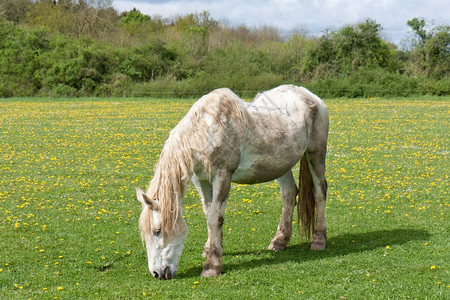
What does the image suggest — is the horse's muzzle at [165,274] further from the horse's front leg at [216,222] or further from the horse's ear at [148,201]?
the horse's ear at [148,201]

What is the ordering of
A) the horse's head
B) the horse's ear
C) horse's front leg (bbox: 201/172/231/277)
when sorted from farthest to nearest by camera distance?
horse's front leg (bbox: 201/172/231/277) → the horse's head → the horse's ear

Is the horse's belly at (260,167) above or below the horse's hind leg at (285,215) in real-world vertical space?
above

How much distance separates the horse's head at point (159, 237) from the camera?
Answer: 580cm

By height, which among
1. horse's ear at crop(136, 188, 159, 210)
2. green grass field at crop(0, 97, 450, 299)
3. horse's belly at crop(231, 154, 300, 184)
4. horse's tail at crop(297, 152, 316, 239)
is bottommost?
green grass field at crop(0, 97, 450, 299)

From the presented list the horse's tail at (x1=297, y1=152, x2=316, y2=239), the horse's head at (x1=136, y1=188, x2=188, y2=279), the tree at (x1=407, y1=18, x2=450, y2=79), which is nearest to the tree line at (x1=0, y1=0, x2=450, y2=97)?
the tree at (x1=407, y1=18, x2=450, y2=79)

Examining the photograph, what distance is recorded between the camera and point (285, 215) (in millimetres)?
7691

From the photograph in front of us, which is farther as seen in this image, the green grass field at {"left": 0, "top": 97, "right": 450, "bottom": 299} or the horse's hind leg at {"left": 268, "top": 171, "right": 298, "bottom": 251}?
the horse's hind leg at {"left": 268, "top": 171, "right": 298, "bottom": 251}

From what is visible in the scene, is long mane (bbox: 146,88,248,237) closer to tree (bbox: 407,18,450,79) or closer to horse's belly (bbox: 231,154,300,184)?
horse's belly (bbox: 231,154,300,184)

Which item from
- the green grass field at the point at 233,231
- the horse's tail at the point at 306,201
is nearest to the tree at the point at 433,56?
the green grass field at the point at 233,231

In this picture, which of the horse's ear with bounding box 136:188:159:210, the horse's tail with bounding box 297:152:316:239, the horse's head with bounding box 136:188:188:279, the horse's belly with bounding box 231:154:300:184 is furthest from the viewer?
the horse's tail with bounding box 297:152:316:239

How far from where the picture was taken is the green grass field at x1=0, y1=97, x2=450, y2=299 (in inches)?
234

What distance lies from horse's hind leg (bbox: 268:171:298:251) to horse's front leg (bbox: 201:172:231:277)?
1470 mm

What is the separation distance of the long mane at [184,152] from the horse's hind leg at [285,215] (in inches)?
67.1

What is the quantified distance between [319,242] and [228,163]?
220 cm
